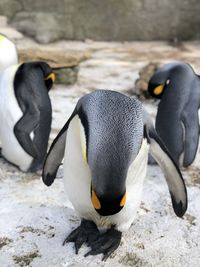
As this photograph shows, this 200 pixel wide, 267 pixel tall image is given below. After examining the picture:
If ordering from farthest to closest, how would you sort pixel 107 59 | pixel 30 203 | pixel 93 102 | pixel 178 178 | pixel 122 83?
pixel 107 59 → pixel 122 83 → pixel 30 203 → pixel 178 178 → pixel 93 102

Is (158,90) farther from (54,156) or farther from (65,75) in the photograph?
(65,75)

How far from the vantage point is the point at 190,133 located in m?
3.58

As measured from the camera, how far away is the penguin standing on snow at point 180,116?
11.8 feet

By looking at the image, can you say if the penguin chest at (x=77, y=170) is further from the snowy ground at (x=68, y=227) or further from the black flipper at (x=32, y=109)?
the black flipper at (x=32, y=109)

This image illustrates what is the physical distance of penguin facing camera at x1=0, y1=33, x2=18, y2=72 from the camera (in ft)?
14.4

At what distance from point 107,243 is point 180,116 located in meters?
1.34

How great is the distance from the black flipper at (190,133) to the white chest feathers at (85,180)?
1.11 m

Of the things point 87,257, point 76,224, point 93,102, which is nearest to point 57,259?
point 87,257

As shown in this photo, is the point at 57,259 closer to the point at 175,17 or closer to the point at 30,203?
the point at 30,203

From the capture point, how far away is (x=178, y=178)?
249 centimetres

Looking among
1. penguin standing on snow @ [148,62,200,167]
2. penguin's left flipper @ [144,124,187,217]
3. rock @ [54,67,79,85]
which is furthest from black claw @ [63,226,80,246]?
rock @ [54,67,79,85]

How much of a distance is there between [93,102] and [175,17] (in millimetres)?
6652

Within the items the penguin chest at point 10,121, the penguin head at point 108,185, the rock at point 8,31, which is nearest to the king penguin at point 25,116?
the penguin chest at point 10,121

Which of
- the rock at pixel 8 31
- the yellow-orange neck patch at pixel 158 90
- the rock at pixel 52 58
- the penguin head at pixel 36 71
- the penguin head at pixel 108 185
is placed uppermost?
the penguin head at pixel 108 185
